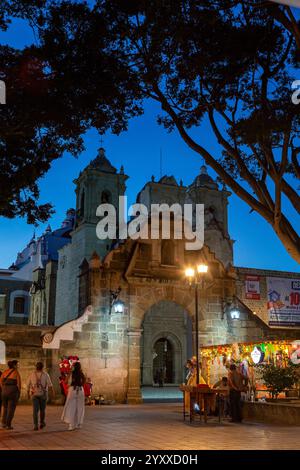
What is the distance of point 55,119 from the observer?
12570 mm

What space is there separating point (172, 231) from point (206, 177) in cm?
1886

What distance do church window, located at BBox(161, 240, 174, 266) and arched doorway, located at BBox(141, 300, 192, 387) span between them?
A: 10318 millimetres

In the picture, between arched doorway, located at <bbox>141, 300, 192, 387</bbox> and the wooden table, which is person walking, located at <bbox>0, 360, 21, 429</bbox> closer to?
the wooden table

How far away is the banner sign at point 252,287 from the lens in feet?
98.2

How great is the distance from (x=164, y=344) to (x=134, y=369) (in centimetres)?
1295

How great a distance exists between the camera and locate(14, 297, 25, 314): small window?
4488cm

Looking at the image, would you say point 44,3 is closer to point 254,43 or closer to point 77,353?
point 254,43

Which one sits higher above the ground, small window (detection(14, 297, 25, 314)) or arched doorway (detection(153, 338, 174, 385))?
small window (detection(14, 297, 25, 314))

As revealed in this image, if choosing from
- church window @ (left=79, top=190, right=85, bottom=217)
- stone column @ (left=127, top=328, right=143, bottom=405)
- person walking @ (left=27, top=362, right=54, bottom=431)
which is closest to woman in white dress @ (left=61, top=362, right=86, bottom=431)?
person walking @ (left=27, top=362, right=54, bottom=431)

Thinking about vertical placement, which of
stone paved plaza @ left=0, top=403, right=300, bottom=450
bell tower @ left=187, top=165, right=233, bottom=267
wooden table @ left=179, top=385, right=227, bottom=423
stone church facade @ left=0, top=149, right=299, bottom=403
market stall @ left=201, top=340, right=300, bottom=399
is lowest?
stone paved plaza @ left=0, top=403, right=300, bottom=450

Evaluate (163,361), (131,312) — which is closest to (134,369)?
(131,312)

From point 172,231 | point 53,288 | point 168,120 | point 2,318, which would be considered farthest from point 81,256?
point 168,120

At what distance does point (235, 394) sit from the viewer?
44.6 feet

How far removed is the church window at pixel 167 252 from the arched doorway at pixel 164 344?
406 inches
